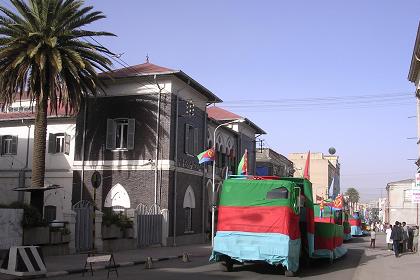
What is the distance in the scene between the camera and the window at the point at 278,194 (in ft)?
51.9

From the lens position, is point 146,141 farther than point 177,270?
Yes

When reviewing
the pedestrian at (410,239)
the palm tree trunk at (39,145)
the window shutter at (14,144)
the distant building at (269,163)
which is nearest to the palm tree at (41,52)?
the palm tree trunk at (39,145)

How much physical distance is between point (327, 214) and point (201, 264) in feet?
35.0

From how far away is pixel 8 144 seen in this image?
35031mm

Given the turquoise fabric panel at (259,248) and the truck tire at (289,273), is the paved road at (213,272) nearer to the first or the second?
the truck tire at (289,273)

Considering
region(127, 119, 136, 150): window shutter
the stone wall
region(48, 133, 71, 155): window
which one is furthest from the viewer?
region(48, 133, 71, 155): window

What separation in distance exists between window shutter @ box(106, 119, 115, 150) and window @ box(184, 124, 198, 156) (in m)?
4.42

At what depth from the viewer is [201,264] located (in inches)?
765

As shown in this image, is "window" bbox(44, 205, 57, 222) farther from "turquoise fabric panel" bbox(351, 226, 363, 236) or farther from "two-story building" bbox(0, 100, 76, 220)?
"turquoise fabric panel" bbox(351, 226, 363, 236)

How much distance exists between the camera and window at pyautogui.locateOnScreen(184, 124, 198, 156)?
32.6m

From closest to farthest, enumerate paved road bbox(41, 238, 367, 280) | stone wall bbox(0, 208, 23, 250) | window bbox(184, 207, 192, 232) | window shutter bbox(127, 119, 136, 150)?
paved road bbox(41, 238, 367, 280)
stone wall bbox(0, 208, 23, 250)
window shutter bbox(127, 119, 136, 150)
window bbox(184, 207, 192, 232)

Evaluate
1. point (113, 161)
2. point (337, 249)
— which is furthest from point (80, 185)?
point (337, 249)

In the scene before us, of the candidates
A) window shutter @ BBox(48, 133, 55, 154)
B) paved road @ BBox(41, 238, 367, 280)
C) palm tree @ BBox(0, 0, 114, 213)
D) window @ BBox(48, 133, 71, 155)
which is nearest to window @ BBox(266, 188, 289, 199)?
paved road @ BBox(41, 238, 367, 280)

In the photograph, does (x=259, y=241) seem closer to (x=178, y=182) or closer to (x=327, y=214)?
(x=327, y=214)
